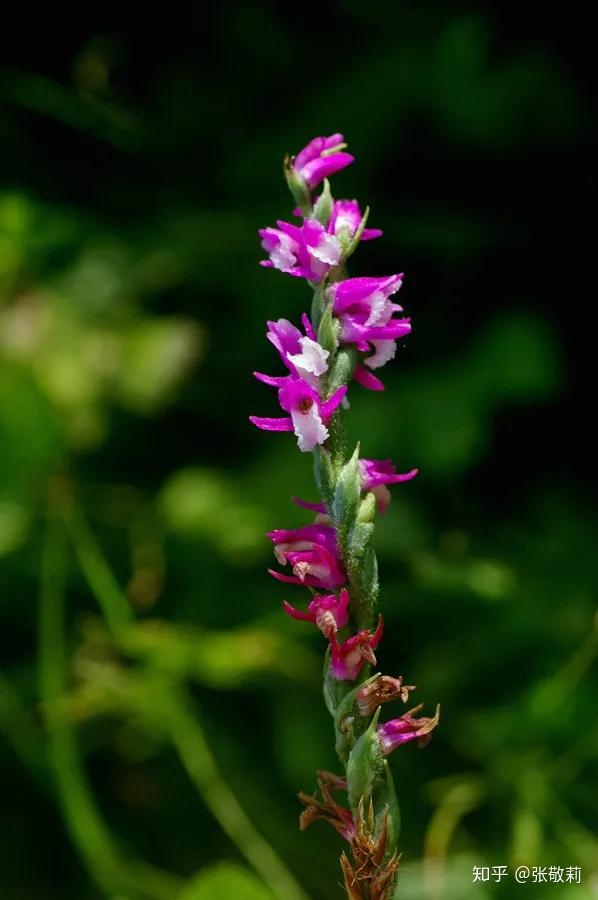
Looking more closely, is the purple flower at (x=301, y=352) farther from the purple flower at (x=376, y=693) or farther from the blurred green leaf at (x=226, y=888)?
the blurred green leaf at (x=226, y=888)

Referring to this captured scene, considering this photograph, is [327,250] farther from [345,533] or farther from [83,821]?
[83,821]

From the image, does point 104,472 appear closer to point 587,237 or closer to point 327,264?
point 587,237

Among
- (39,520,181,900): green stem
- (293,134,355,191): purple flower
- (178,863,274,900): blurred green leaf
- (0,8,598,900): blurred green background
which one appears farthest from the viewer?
(0,8,598,900): blurred green background

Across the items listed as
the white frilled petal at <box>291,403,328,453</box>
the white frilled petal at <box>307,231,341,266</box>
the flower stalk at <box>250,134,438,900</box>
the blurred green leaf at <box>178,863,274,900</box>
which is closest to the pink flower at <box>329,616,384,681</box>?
the flower stalk at <box>250,134,438,900</box>

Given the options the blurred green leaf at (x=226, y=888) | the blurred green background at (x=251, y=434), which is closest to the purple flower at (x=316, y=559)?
the blurred green leaf at (x=226, y=888)

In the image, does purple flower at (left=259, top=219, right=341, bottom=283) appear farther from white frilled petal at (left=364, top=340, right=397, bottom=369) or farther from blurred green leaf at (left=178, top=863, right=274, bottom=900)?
blurred green leaf at (left=178, top=863, right=274, bottom=900)
